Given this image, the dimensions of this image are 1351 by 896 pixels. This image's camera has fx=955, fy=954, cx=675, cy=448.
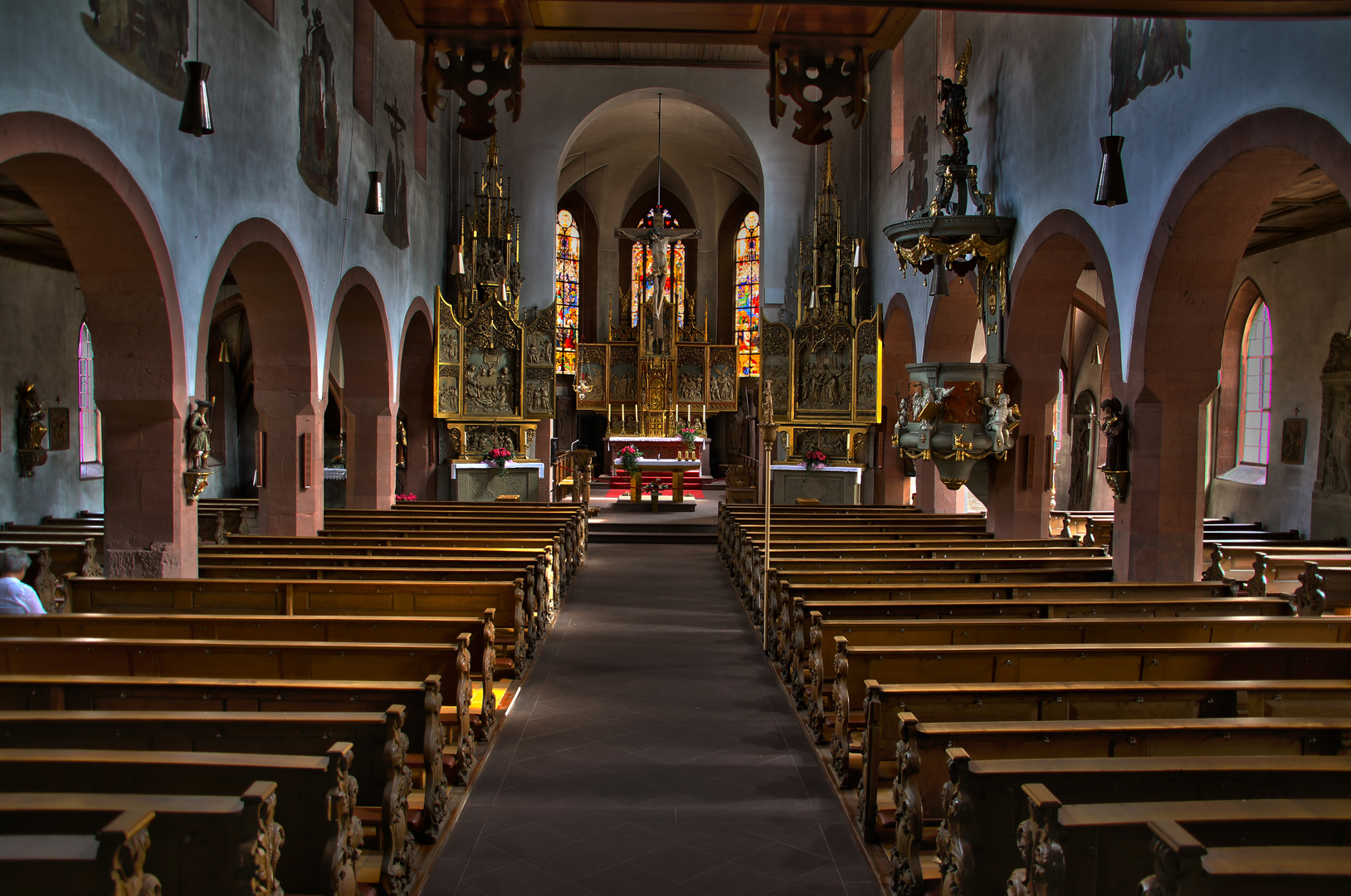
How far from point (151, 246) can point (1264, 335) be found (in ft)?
48.9

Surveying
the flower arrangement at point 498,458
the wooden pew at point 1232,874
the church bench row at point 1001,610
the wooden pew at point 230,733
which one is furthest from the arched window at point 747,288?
the wooden pew at point 1232,874

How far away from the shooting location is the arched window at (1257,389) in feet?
47.6

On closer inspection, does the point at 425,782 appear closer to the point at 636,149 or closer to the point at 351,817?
the point at 351,817

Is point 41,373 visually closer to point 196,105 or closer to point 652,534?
point 196,105

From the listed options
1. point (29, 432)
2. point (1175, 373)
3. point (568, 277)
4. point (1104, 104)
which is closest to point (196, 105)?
point (1104, 104)

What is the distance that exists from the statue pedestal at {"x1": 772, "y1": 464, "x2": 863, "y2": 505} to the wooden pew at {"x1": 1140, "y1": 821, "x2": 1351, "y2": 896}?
15672 mm

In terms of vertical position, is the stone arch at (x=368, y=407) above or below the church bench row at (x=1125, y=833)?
above

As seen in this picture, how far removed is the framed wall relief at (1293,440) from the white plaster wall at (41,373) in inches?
681

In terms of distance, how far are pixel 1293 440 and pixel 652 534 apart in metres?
9.52

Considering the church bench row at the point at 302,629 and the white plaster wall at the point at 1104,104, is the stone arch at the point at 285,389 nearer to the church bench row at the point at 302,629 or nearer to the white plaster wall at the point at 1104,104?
the church bench row at the point at 302,629

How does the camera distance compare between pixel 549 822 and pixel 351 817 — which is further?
pixel 549 822

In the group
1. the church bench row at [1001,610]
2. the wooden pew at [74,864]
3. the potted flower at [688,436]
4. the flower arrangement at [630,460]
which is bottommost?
the church bench row at [1001,610]

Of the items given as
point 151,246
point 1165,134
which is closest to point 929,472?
point 1165,134

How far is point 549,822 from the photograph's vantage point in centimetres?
459
